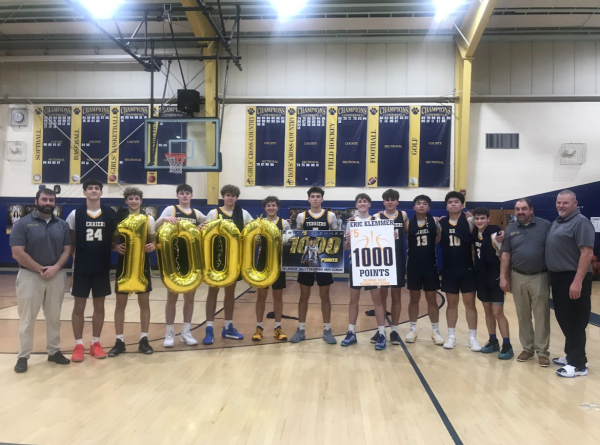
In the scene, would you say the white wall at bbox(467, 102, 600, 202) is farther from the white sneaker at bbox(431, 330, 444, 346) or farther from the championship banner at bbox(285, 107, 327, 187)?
the white sneaker at bbox(431, 330, 444, 346)

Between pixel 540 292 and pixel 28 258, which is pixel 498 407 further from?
pixel 28 258

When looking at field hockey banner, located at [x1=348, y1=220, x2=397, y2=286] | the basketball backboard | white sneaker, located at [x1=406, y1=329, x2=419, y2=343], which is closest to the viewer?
field hockey banner, located at [x1=348, y1=220, x2=397, y2=286]

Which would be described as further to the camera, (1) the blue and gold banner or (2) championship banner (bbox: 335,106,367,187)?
(1) the blue and gold banner

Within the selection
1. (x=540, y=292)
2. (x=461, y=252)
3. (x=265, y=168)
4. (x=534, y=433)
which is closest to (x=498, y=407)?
(x=534, y=433)

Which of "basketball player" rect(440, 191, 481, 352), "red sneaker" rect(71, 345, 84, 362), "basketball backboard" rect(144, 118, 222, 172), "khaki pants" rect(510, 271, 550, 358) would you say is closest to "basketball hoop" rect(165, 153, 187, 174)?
"basketball backboard" rect(144, 118, 222, 172)

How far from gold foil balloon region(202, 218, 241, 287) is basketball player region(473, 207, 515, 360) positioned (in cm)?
258

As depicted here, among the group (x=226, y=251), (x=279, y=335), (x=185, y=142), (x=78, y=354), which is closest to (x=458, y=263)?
(x=279, y=335)

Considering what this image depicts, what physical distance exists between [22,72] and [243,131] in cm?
629

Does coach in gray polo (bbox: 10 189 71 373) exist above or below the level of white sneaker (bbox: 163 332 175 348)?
above

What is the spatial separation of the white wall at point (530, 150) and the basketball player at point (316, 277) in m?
6.73

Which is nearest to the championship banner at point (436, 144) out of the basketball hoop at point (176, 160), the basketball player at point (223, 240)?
the basketball hoop at point (176, 160)

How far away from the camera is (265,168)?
33.8ft

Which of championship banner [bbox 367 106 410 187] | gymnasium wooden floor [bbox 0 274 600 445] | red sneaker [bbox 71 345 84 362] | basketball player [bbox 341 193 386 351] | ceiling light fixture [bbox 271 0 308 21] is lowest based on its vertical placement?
gymnasium wooden floor [bbox 0 274 600 445]

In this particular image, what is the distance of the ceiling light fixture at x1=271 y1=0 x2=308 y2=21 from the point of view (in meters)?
8.84
